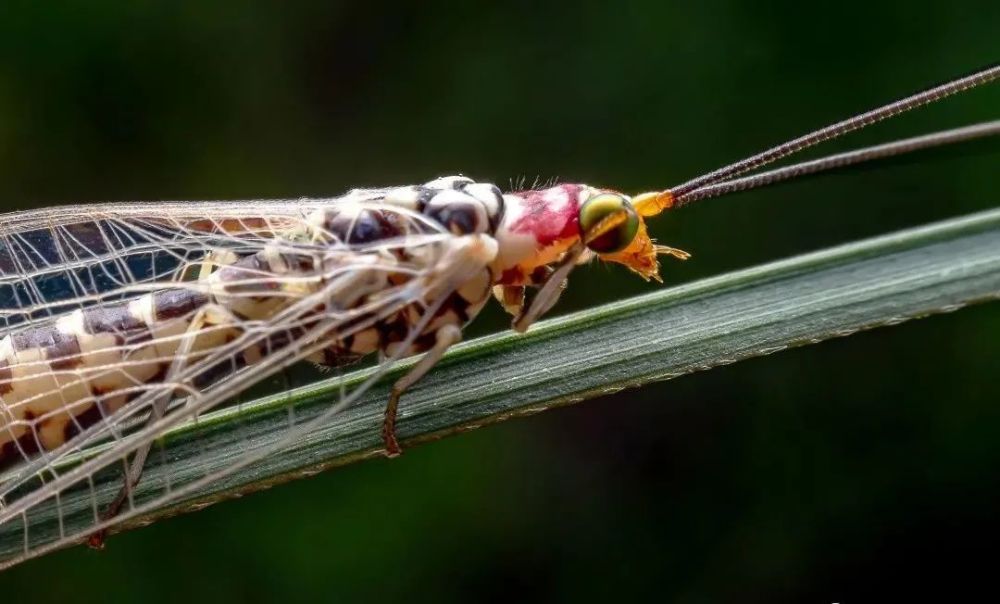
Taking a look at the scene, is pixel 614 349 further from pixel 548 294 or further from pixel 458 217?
pixel 458 217

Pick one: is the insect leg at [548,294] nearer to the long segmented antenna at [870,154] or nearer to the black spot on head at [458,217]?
the black spot on head at [458,217]

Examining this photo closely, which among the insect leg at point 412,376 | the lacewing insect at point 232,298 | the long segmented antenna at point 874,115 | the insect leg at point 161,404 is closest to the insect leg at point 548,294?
the lacewing insect at point 232,298

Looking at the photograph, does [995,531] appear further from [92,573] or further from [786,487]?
[92,573]

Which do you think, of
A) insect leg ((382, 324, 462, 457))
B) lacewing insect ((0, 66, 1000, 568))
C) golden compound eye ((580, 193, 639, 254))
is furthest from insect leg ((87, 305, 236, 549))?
golden compound eye ((580, 193, 639, 254))

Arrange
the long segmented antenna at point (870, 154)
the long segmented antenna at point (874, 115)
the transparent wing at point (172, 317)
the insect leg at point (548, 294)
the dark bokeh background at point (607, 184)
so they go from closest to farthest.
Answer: the long segmented antenna at point (870, 154), the long segmented antenna at point (874, 115), the transparent wing at point (172, 317), the insect leg at point (548, 294), the dark bokeh background at point (607, 184)

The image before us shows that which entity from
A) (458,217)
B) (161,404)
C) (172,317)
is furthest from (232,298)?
(458,217)

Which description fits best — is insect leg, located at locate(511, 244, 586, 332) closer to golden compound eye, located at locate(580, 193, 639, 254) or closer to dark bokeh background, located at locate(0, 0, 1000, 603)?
golden compound eye, located at locate(580, 193, 639, 254)
